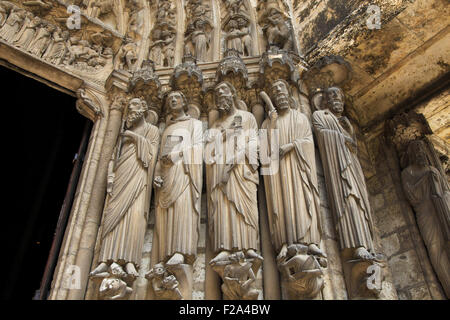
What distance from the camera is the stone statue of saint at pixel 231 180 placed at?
9.68 ft

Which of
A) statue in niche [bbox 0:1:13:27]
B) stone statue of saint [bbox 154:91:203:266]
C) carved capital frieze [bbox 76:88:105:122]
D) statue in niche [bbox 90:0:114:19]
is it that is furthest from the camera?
statue in niche [bbox 90:0:114:19]

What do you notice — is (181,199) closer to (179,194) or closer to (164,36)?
→ (179,194)

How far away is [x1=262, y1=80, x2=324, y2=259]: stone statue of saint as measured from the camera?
2.91 m

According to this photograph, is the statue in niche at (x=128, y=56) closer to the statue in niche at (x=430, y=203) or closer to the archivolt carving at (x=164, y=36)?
the archivolt carving at (x=164, y=36)

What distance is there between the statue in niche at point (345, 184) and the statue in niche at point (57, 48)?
288cm

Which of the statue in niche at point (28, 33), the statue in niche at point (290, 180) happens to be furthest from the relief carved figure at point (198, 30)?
the statue in niche at point (28, 33)

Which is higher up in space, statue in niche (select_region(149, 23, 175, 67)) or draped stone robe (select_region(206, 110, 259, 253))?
statue in niche (select_region(149, 23, 175, 67))

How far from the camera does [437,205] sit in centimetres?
368

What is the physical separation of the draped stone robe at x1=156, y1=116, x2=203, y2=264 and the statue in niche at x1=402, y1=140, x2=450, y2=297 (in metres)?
2.00

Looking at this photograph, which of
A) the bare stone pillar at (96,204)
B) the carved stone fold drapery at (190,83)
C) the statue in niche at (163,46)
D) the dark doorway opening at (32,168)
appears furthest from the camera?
the dark doorway opening at (32,168)

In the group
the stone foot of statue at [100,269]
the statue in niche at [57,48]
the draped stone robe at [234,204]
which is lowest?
the stone foot of statue at [100,269]

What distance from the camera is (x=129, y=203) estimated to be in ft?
10.5

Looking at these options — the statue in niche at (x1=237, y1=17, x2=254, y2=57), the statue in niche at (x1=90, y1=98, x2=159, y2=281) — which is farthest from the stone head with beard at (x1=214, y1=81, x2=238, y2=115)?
the statue in niche at (x1=237, y1=17, x2=254, y2=57)

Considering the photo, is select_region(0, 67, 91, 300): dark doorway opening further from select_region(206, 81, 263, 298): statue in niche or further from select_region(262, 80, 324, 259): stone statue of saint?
select_region(262, 80, 324, 259): stone statue of saint
